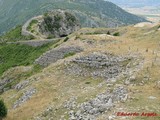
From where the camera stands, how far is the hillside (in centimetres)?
3534

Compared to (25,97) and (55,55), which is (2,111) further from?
(55,55)

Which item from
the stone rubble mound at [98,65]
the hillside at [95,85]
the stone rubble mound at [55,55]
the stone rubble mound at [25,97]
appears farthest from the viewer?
the stone rubble mound at [55,55]

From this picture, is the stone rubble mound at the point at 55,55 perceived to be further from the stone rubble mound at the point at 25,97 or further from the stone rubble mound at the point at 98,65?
the stone rubble mound at the point at 25,97

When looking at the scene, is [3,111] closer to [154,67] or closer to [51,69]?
[51,69]

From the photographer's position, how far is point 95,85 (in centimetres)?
4641

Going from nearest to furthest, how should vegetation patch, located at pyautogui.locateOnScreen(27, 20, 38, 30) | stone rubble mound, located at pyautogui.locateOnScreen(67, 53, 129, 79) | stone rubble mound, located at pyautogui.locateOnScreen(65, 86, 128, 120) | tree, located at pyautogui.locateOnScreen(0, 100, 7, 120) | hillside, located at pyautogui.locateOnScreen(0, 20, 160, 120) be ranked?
stone rubble mound, located at pyautogui.locateOnScreen(65, 86, 128, 120) < hillside, located at pyautogui.locateOnScreen(0, 20, 160, 120) < tree, located at pyautogui.locateOnScreen(0, 100, 7, 120) < stone rubble mound, located at pyautogui.locateOnScreen(67, 53, 129, 79) < vegetation patch, located at pyautogui.locateOnScreen(27, 20, 38, 30)

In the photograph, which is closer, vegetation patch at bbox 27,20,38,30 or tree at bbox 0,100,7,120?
tree at bbox 0,100,7,120

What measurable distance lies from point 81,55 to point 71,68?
12.8 ft

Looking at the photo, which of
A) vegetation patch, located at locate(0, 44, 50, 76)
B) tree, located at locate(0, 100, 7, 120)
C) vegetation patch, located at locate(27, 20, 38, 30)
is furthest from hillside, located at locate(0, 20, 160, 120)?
vegetation patch, located at locate(27, 20, 38, 30)

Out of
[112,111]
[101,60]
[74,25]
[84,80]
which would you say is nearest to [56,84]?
[84,80]

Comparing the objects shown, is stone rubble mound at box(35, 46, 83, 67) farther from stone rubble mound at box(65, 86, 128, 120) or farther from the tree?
stone rubble mound at box(65, 86, 128, 120)

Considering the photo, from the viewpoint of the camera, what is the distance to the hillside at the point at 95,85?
35344 millimetres

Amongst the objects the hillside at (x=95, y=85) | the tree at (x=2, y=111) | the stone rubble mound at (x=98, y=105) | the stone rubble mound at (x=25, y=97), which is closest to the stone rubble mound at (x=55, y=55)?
the hillside at (x=95, y=85)

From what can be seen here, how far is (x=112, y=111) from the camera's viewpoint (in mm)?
33344
